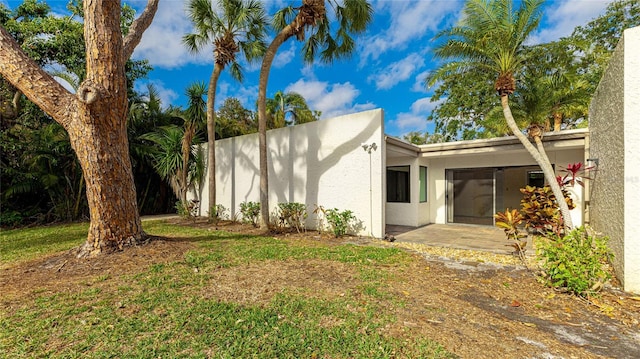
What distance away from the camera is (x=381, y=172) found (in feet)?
22.7

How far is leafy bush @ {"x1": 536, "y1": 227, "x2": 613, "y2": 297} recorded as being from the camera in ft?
11.6

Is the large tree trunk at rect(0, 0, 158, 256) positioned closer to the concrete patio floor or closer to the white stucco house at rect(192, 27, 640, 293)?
the white stucco house at rect(192, 27, 640, 293)

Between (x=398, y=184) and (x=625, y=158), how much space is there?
259 inches

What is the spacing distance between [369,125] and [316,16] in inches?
130

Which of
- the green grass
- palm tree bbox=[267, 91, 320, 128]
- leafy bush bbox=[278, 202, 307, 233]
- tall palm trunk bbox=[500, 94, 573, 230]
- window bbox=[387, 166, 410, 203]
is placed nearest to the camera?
the green grass

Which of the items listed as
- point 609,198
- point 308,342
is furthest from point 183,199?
point 609,198

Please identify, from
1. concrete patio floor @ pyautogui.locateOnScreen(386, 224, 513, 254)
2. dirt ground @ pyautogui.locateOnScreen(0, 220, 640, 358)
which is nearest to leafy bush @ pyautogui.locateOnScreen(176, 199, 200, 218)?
dirt ground @ pyautogui.locateOnScreen(0, 220, 640, 358)

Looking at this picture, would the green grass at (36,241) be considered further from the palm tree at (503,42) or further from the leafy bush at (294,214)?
the palm tree at (503,42)

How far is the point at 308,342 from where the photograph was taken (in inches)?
97.3

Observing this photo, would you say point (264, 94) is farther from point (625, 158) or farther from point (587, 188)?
point (587, 188)

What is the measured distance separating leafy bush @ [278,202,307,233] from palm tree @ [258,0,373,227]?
0.52 meters

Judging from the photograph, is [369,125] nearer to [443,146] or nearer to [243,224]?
[443,146]

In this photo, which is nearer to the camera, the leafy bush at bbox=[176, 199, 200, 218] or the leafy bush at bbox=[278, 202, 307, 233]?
the leafy bush at bbox=[278, 202, 307, 233]

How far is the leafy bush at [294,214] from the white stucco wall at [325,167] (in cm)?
26
